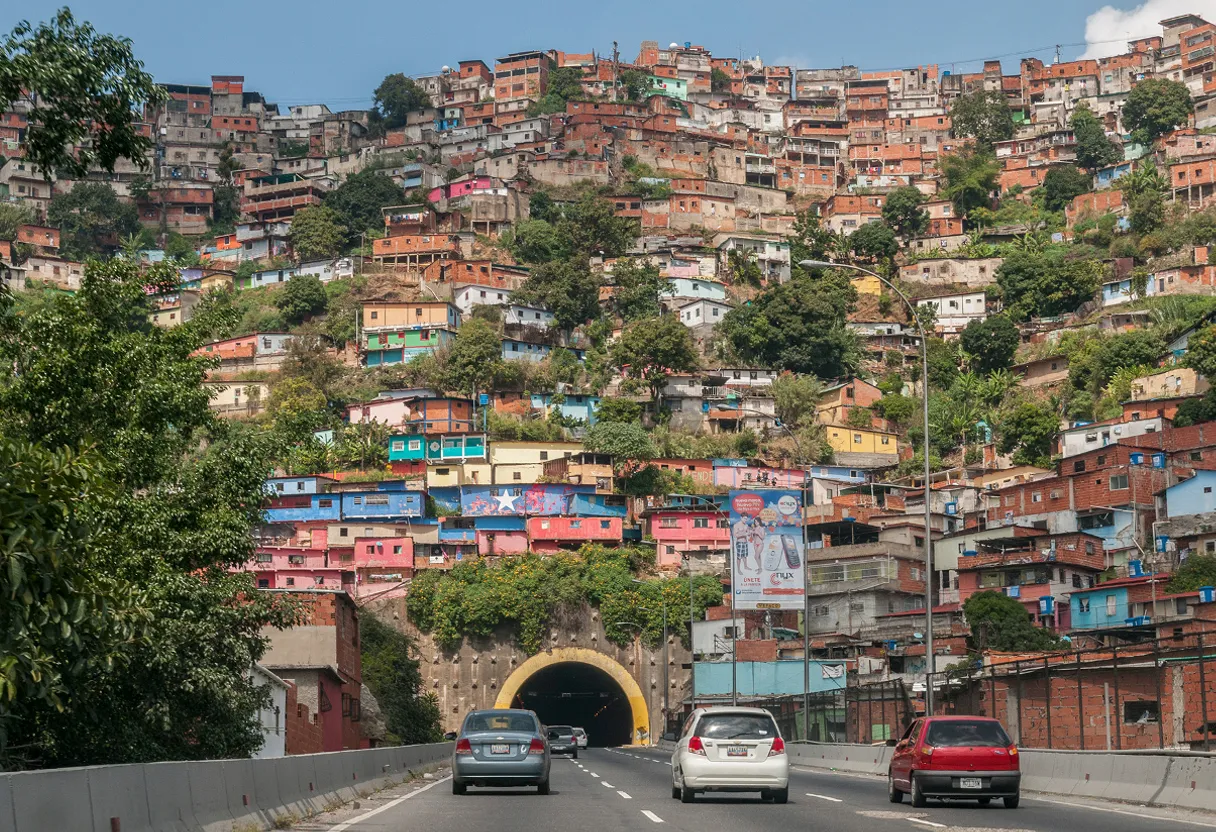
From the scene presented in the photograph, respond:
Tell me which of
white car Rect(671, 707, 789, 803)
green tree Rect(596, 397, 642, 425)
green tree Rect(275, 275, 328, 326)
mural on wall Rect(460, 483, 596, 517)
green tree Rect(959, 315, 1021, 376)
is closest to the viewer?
white car Rect(671, 707, 789, 803)

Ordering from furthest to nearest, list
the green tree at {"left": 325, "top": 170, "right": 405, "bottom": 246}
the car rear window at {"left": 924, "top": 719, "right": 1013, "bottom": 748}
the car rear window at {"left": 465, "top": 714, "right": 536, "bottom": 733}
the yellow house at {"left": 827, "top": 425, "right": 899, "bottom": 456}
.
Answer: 1. the green tree at {"left": 325, "top": 170, "right": 405, "bottom": 246}
2. the yellow house at {"left": 827, "top": 425, "right": 899, "bottom": 456}
3. the car rear window at {"left": 465, "top": 714, "right": 536, "bottom": 733}
4. the car rear window at {"left": 924, "top": 719, "right": 1013, "bottom": 748}

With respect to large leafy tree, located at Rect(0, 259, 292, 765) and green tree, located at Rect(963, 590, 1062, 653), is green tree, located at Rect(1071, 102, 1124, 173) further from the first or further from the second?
large leafy tree, located at Rect(0, 259, 292, 765)

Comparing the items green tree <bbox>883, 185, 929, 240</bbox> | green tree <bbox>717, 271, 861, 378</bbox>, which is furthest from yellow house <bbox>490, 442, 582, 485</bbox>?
green tree <bbox>883, 185, 929, 240</bbox>

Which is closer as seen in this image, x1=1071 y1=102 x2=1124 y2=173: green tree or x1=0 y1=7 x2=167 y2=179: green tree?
x1=0 y1=7 x2=167 y2=179: green tree

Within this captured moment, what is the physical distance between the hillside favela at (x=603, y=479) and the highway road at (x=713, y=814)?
0.91ft

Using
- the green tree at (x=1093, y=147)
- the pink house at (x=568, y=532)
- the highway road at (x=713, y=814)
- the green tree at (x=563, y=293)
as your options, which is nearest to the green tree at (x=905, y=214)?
the green tree at (x=1093, y=147)

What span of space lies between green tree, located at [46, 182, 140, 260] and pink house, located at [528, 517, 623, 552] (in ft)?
281

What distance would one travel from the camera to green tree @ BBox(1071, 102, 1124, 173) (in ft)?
609

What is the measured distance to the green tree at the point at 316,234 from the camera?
169000mm

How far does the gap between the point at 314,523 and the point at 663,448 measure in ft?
95.0

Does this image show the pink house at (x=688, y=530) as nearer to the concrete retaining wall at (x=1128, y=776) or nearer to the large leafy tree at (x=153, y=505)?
the large leafy tree at (x=153, y=505)

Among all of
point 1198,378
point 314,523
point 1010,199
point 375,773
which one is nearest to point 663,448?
point 314,523

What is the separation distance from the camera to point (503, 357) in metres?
140

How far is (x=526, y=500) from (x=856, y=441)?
31.5m
